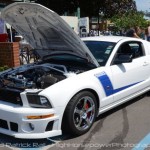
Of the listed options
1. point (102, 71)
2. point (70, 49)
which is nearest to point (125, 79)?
point (102, 71)

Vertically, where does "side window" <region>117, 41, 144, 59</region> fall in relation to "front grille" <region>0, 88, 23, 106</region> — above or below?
above

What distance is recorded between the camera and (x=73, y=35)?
4.76 metres

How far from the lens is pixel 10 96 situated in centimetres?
447

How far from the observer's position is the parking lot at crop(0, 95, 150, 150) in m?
4.33

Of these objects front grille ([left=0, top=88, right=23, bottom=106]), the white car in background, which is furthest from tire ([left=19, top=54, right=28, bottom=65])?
front grille ([left=0, top=88, right=23, bottom=106])

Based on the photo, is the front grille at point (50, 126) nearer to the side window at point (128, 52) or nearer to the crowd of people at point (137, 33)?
the side window at point (128, 52)

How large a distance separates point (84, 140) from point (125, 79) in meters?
1.51

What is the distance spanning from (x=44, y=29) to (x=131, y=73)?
1744 millimetres

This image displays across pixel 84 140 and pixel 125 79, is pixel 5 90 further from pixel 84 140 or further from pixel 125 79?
pixel 125 79

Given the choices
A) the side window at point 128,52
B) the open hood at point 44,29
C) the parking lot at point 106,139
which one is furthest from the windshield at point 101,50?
the parking lot at point 106,139

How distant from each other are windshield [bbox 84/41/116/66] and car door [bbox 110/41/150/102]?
0.16 meters

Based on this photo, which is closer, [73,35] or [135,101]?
[73,35]

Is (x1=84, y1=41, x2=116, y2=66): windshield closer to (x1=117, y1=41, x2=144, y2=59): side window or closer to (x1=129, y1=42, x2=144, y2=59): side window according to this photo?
(x1=117, y1=41, x2=144, y2=59): side window

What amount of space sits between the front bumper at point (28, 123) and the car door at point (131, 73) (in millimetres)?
1423
